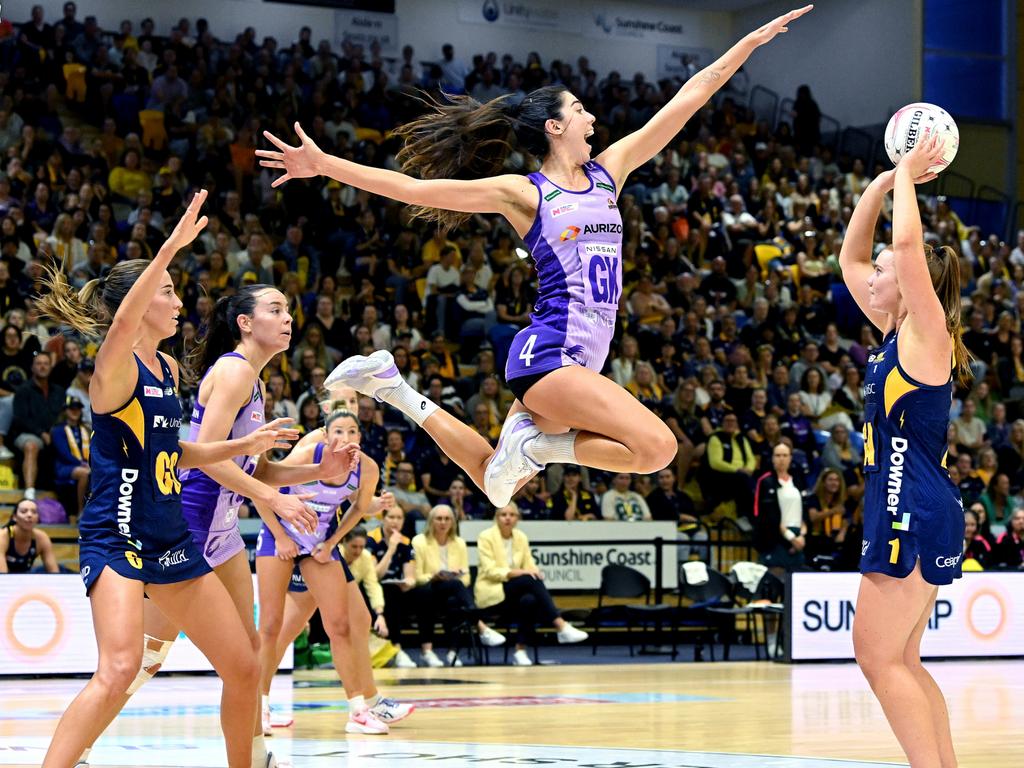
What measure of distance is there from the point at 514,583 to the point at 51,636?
426cm

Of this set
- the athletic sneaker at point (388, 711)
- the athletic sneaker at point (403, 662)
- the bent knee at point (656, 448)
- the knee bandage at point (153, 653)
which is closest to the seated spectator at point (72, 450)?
the athletic sneaker at point (403, 662)

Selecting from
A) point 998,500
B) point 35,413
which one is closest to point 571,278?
point 35,413

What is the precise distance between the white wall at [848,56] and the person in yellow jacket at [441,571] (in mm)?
15146

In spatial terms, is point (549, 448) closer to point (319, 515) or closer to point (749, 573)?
point (319, 515)

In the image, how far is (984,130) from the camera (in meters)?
25.7

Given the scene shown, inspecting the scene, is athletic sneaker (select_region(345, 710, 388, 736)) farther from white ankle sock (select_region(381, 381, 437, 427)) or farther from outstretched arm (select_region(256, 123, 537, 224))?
outstretched arm (select_region(256, 123, 537, 224))

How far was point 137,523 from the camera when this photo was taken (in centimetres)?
518

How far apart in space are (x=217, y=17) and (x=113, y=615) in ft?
61.7

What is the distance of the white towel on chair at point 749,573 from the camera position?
14.6 metres

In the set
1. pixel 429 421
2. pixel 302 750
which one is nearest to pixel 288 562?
pixel 302 750

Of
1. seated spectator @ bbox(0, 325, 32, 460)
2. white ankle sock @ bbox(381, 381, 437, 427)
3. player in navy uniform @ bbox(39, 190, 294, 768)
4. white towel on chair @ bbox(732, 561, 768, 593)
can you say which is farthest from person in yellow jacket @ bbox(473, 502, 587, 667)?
player in navy uniform @ bbox(39, 190, 294, 768)

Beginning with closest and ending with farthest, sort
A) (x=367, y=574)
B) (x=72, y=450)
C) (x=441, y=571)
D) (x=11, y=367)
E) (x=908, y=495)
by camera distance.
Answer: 1. (x=908, y=495)
2. (x=367, y=574)
3. (x=72, y=450)
4. (x=441, y=571)
5. (x=11, y=367)

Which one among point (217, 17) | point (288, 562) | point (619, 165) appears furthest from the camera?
point (217, 17)

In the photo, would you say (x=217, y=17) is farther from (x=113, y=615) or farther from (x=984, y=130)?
(x=113, y=615)
